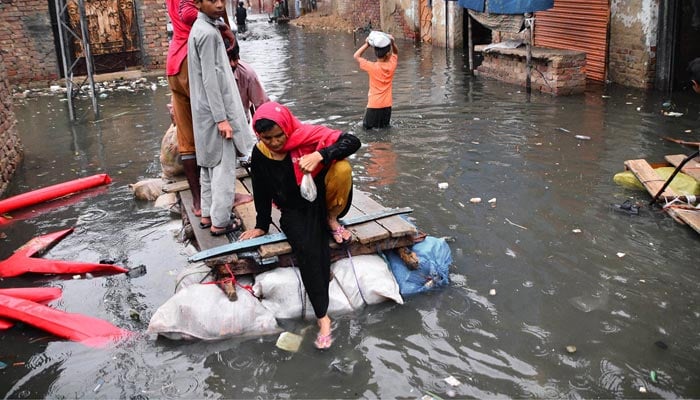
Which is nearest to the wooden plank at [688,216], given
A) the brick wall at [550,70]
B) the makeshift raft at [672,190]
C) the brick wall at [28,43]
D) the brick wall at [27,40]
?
the makeshift raft at [672,190]

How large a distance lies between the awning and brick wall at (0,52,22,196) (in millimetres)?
8425

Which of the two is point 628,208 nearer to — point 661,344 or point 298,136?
point 661,344

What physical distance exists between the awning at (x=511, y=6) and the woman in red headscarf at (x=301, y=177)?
8.40 meters

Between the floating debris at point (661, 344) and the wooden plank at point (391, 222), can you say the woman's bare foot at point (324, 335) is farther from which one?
the floating debris at point (661, 344)

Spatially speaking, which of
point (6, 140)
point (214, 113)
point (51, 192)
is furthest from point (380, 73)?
point (6, 140)

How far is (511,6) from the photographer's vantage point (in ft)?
37.8

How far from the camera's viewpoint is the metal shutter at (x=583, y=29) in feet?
38.1

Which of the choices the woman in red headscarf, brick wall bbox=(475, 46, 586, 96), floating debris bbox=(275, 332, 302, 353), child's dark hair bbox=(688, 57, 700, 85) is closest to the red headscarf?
the woman in red headscarf

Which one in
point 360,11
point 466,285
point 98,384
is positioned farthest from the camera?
point 360,11

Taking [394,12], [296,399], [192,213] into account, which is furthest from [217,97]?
[394,12]

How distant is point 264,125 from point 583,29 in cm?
1024

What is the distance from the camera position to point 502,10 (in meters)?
11.8

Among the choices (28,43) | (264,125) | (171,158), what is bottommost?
(171,158)

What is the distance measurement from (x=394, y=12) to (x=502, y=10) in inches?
484
